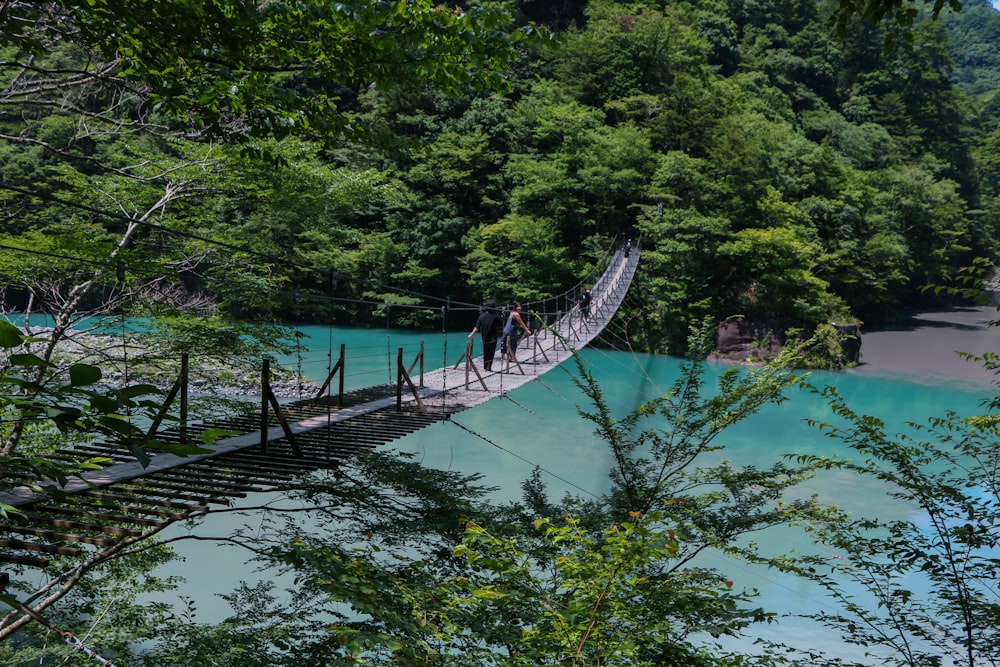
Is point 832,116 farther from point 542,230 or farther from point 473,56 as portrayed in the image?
point 473,56

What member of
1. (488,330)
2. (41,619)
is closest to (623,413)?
(488,330)

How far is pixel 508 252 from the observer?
17422 millimetres

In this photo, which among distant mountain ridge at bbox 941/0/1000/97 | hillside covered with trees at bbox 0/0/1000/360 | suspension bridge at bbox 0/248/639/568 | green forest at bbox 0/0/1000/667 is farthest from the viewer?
distant mountain ridge at bbox 941/0/1000/97

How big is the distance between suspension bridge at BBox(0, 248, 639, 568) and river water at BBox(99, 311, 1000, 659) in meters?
0.39

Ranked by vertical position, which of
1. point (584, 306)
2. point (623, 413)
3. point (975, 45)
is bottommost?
point (623, 413)

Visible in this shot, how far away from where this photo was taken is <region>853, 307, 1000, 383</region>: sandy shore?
52.2ft

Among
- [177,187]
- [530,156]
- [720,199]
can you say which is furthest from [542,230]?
[177,187]

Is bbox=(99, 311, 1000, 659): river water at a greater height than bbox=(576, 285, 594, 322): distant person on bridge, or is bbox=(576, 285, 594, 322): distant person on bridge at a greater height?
bbox=(576, 285, 594, 322): distant person on bridge

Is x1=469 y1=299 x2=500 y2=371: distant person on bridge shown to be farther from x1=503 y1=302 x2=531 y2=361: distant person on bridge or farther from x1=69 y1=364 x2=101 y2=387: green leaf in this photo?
x1=69 y1=364 x2=101 y2=387: green leaf

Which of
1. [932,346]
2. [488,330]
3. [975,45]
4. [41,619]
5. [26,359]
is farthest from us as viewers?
[975,45]

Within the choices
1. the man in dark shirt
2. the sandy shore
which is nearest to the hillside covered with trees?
the sandy shore

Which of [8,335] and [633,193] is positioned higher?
[633,193]

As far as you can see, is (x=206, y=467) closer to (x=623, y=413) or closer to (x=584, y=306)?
(x=584, y=306)

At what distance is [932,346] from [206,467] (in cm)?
1944
